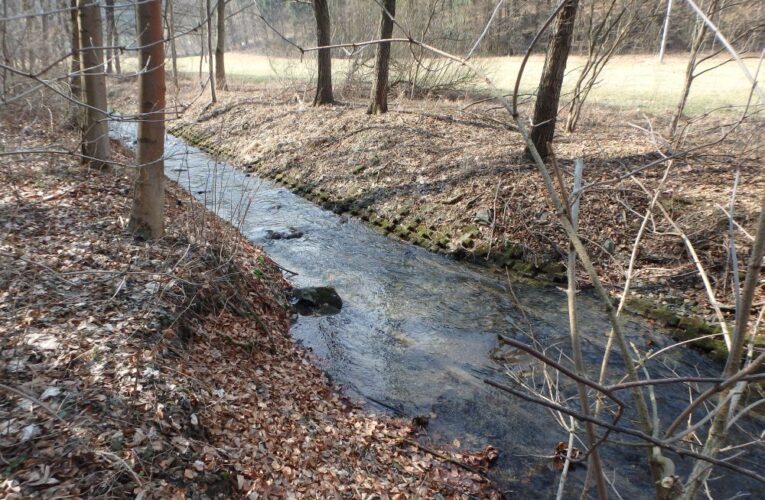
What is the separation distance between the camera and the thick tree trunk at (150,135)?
4.86m

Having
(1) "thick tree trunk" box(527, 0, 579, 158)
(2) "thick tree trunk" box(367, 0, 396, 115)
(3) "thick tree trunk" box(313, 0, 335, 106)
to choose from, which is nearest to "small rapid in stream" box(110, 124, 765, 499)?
(1) "thick tree trunk" box(527, 0, 579, 158)

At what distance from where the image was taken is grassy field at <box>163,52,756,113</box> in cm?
1745

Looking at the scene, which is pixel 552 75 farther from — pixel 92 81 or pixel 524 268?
pixel 92 81

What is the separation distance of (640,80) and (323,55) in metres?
15.4

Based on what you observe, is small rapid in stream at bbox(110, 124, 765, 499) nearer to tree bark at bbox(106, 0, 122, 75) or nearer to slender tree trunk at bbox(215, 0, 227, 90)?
tree bark at bbox(106, 0, 122, 75)

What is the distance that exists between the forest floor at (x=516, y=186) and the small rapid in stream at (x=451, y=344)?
63 centimetres

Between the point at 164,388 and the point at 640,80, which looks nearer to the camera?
the point at 164,388

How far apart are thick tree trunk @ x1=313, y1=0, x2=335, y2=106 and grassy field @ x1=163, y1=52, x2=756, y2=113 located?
2230mm

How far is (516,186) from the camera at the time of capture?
31.1 ft

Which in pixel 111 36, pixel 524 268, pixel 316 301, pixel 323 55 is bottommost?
pixel 316 301

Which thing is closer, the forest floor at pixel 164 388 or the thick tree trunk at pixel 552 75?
the forest floor at pixel 164 388

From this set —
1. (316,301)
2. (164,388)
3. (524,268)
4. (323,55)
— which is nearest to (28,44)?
(323,55)

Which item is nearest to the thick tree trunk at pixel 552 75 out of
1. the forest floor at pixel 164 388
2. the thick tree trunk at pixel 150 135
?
the forest floor at pixel 164 388

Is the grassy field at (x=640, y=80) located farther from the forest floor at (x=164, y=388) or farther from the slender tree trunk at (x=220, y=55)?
the forest floor at (x=164, y=388)
